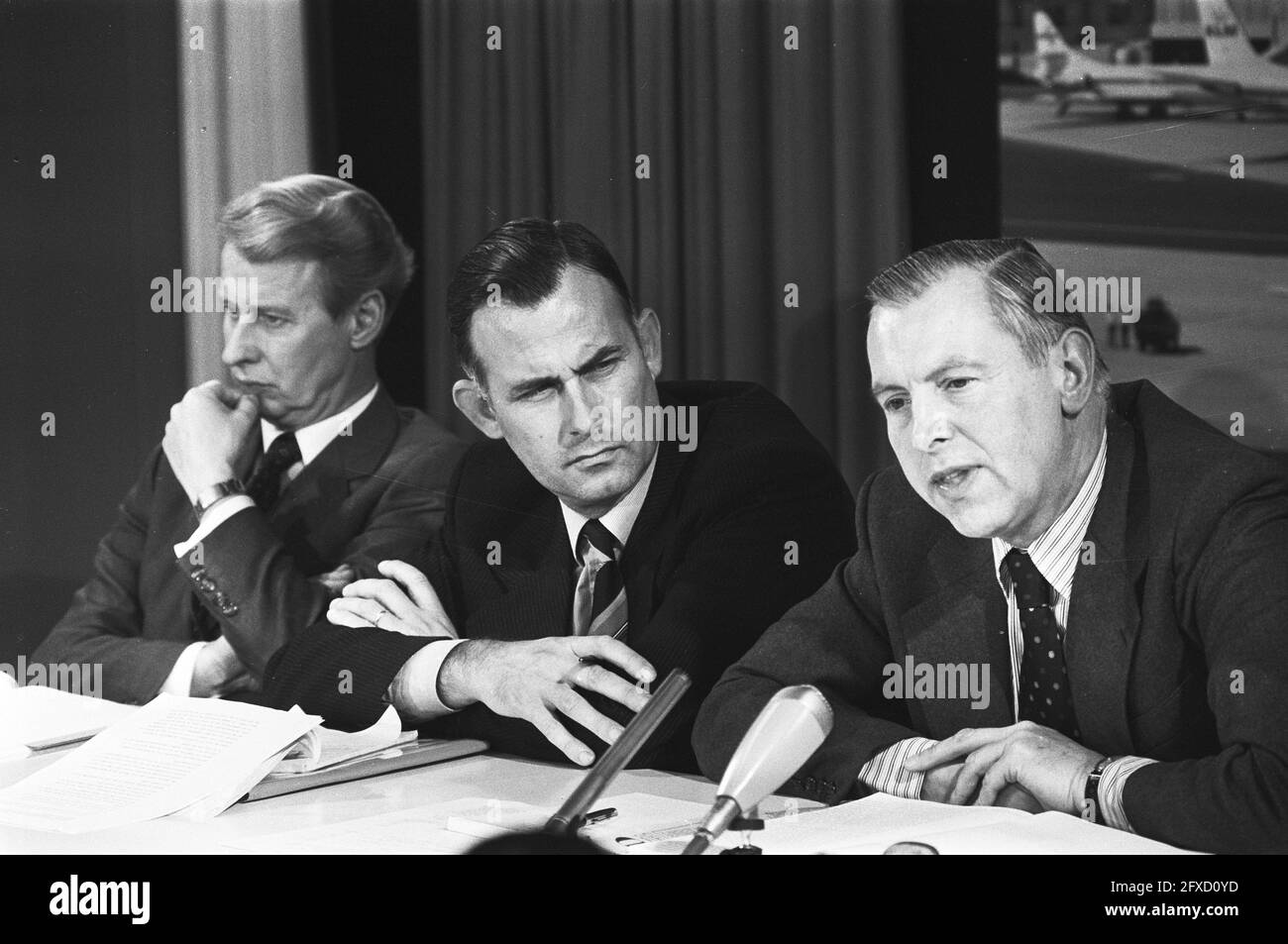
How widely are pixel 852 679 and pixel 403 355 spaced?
110cm

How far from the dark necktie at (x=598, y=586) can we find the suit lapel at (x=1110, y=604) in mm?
835

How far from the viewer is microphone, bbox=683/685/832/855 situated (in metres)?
1.62

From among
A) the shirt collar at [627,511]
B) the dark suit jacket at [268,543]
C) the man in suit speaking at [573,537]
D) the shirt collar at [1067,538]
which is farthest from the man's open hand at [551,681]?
the shirt collar at [1067,538]

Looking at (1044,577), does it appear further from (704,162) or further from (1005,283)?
(704,162)

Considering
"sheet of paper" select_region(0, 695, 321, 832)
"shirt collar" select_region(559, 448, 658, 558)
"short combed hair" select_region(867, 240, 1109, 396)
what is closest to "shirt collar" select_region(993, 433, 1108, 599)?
"short combed hair" select_region(867, 240, 1109, 396)

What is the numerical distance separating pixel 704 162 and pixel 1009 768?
1249 mm

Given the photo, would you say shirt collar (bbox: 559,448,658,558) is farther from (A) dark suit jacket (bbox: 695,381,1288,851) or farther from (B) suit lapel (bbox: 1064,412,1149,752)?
(B) suit lapel (bbox: 1064,412,1149,752)

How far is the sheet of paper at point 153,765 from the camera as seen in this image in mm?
2182

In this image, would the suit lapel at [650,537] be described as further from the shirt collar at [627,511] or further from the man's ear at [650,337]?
the man's ear at [650,337]

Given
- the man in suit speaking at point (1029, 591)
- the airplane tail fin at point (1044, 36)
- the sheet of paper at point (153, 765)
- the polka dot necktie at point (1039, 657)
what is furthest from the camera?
the airplane tail fin at point (1044, 36)

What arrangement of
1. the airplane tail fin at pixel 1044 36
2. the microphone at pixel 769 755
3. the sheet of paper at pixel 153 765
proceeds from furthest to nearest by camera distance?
the airplane tail fin at pixel 1044 36 → the sheet of paper at pixel 153 765 → the microphone at pixel 769 755

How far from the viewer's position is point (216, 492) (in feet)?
10.0
